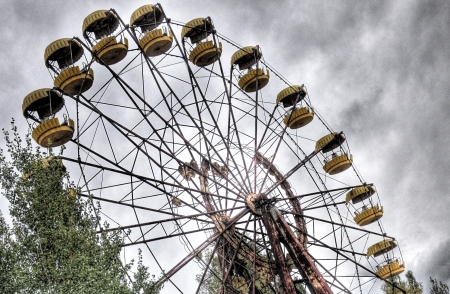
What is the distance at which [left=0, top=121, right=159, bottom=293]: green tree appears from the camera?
12664mm

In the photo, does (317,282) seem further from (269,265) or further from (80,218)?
(80,218)

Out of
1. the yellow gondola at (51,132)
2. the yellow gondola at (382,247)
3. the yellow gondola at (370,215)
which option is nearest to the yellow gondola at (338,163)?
the yellow gondola at (370,215)

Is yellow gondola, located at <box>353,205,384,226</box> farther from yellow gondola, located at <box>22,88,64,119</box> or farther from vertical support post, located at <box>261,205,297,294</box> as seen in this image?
yellow gondola, located at <box>22,88,64,119</box>

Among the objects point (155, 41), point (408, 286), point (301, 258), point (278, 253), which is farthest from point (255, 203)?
point (408, 286)

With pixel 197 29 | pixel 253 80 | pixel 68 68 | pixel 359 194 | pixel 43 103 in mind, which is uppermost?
pixel 197 29

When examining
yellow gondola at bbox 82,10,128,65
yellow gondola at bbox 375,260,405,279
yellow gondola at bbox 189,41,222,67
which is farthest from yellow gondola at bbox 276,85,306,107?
yellow gondola at bbox 375,260,405,279

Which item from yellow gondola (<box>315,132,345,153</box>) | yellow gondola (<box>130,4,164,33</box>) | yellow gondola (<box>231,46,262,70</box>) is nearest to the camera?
yellow gondola (<box>130,4,164,33</box>)

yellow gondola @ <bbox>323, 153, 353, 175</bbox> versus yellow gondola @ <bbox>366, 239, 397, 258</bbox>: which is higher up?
yellow gondola @ <bbox>323, 153, 353, 175</bbox>

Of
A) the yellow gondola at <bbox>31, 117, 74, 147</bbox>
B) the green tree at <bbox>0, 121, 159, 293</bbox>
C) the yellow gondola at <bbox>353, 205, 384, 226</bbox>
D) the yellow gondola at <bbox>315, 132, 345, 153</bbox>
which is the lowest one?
the green tree at <bbox>0, 121, 159, 293</bbox>

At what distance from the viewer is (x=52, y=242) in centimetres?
1350

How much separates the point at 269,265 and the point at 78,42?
34.0ft

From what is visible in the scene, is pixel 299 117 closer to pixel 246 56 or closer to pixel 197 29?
pixel 246 56

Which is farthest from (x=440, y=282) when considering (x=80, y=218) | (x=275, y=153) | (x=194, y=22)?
(x=80, y=218)

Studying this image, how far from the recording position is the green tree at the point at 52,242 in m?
12.7
